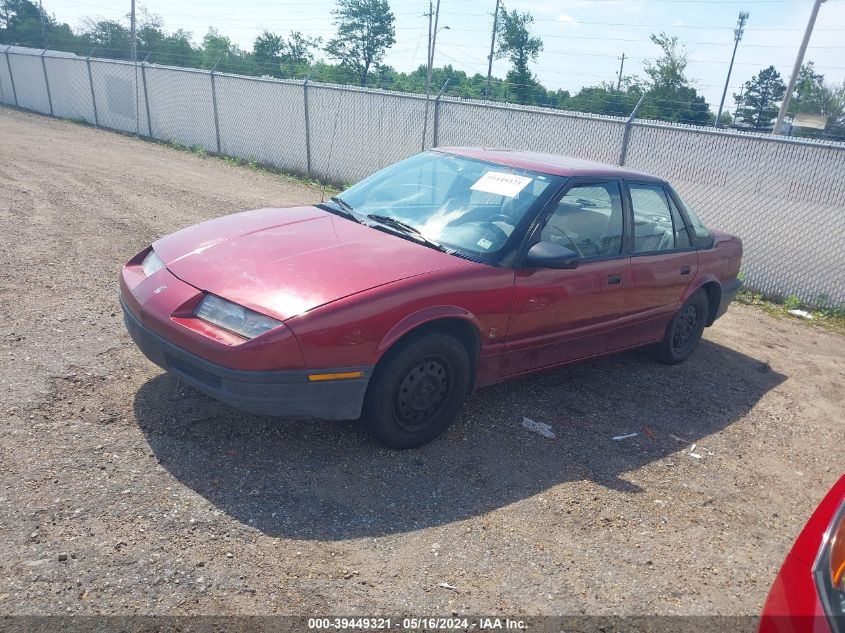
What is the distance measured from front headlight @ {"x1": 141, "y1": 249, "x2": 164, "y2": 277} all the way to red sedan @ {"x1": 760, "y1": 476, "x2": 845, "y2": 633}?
3.41 meters

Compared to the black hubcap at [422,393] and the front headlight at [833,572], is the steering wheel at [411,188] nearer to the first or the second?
the black hubcap at [422,393]

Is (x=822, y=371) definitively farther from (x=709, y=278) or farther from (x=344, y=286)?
(x=344, y=286)

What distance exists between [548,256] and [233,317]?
6.14ft

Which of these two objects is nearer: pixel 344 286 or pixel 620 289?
pixel 344 286

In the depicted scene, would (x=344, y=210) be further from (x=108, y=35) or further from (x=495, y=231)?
(x=108, y=35)

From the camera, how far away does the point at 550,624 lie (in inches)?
111

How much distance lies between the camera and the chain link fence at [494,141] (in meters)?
8.51

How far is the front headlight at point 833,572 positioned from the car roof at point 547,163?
300 cm

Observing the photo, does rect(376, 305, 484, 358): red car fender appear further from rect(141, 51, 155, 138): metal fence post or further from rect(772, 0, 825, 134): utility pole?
rect(141, 51, 155, 138): metal fence post

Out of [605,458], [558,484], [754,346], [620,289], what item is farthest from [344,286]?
[754,346]

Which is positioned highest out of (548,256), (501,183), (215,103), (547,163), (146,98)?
(547,163)

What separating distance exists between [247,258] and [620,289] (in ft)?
8.76

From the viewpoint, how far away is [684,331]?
6.06 m

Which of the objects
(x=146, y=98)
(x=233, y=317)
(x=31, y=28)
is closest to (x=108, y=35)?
(x=31, y=28)
